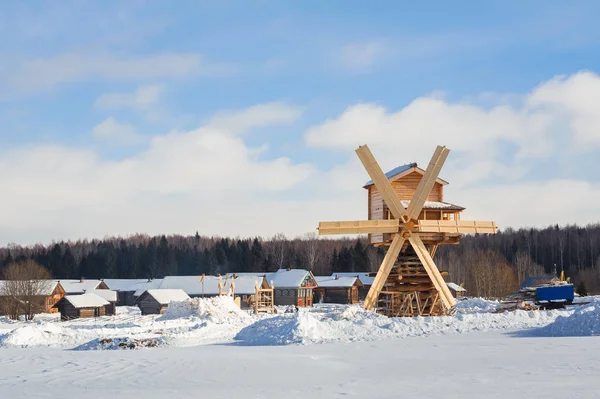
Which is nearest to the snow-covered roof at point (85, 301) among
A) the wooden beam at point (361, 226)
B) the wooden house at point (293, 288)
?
the wooden house at point (293, 288)

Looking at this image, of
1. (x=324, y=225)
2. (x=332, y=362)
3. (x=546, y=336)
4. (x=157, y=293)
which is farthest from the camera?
(x=157, y=293)

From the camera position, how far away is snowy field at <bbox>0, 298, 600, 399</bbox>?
12.9 meters

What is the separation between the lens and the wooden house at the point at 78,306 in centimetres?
6144

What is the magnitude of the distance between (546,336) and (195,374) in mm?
12894

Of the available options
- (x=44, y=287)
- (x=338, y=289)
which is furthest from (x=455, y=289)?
(x=44, y=287)

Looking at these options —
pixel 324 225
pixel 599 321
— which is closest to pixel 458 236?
pixel 324 225

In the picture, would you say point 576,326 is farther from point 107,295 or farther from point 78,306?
point 107,295

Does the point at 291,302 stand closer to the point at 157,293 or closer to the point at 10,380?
the point at 157,293

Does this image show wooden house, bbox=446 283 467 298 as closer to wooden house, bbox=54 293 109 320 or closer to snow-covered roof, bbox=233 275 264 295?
snow-covered roof, bbox=233 275 264 295

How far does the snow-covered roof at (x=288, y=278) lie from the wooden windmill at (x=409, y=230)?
40560mm

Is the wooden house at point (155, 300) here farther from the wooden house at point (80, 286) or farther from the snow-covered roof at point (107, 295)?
the wooden house at point (80, 286)

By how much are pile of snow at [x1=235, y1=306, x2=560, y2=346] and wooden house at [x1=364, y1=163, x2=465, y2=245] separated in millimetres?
5564

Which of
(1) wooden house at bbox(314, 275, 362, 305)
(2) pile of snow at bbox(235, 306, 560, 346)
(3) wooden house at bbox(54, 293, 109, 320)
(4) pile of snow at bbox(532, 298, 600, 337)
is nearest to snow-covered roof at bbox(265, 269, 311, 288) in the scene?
(1) wooden house at bbox(314, 275, 362, 305)

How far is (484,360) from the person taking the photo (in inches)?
651
